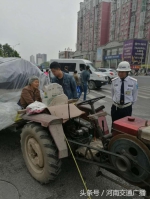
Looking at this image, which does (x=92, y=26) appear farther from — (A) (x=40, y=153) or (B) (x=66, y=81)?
(A) (x=40, y=153)

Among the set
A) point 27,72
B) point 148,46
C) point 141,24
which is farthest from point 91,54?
point 27,72

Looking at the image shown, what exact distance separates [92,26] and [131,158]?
267 feet

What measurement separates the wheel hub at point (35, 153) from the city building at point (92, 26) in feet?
223

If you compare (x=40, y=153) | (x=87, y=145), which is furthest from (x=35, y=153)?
(x=87, y=145)

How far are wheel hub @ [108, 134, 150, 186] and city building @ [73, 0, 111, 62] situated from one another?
68.3m

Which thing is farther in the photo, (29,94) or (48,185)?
(29,94)

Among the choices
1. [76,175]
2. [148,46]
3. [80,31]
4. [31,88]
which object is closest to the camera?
[76,175]

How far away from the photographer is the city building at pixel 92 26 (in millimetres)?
69188

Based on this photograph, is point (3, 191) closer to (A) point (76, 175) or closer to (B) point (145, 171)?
(A) point (76, 175)

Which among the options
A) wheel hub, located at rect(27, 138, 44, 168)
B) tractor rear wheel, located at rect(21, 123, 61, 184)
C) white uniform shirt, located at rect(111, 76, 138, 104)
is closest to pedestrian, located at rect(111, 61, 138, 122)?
white uniform shirt, located at rect(111, 76, 138, 104)

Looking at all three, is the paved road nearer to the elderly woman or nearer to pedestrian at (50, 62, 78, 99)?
the elderly woman

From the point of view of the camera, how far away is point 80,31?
285 ft

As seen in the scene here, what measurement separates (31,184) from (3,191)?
1.26 feet

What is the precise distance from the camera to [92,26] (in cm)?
7506
